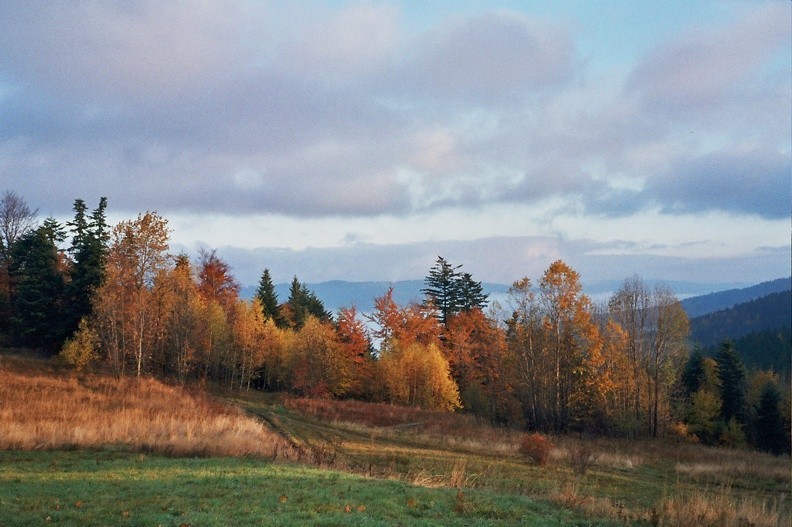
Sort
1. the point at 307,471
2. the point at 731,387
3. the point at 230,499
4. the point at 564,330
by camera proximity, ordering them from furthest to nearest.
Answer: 1. the point at 731,387
2. the point at 564,330
3. the point at 307,471
4. the point at 230,499

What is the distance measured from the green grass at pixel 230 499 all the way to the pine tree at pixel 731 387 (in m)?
60.6

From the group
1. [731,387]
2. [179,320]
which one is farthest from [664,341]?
[179,320]

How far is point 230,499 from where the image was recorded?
10.5 meters

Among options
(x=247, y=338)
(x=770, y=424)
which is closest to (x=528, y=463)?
(x=247, y=338)

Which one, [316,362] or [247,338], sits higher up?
[247,338]

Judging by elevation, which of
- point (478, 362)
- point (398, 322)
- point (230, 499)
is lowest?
point (478, 362)

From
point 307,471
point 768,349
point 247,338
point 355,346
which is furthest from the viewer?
point 768,349

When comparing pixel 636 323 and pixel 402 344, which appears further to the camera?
pixel 402 344

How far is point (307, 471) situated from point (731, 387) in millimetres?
61884

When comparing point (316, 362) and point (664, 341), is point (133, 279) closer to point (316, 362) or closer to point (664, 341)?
point (316, 362)

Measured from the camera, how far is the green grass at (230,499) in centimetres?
905

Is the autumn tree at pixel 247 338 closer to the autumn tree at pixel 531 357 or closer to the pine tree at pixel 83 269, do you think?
the pine tree at pixel 83 269

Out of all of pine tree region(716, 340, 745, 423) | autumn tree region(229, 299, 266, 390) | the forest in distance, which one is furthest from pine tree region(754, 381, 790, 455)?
autumn tree region(229, 299, 266, 390)

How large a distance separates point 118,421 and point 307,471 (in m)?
9.77
